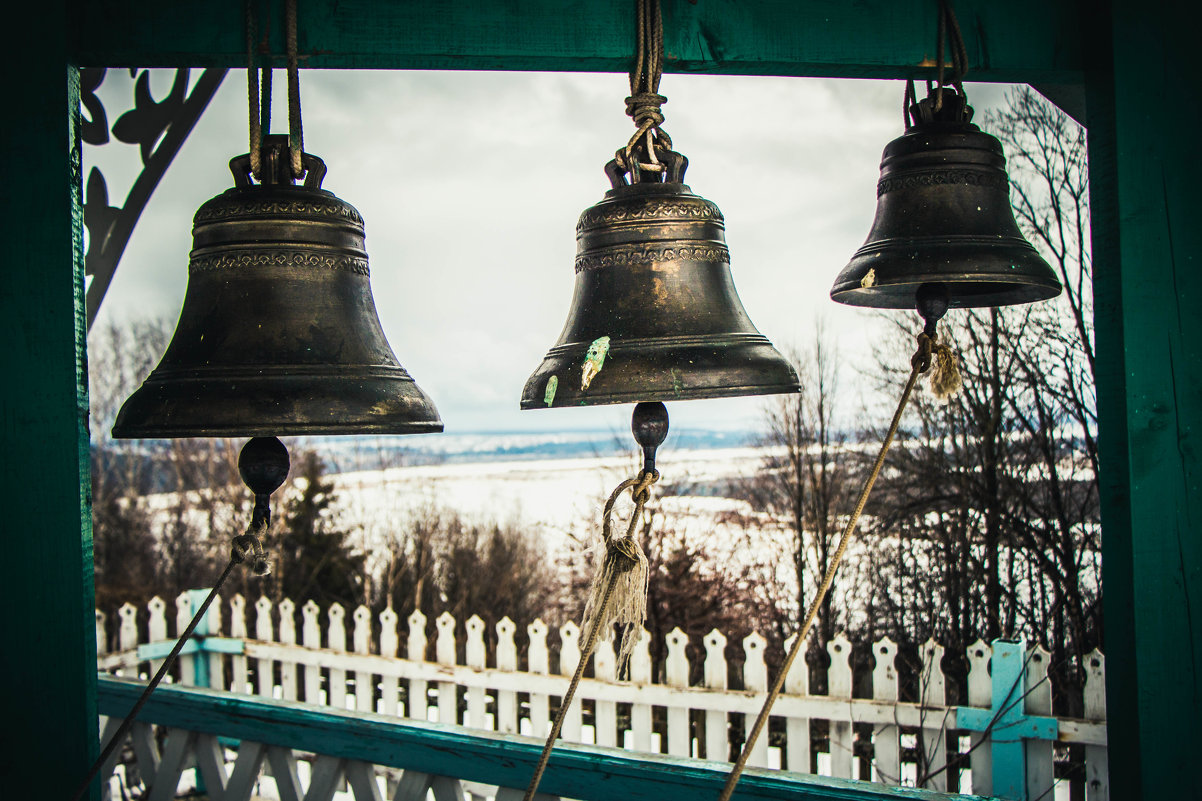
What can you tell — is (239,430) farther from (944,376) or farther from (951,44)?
(951,44)

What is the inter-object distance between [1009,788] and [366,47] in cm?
424

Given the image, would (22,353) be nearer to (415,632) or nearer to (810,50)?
(810,50)

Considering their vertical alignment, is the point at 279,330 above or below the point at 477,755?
above

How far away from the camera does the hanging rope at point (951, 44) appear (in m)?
1.86

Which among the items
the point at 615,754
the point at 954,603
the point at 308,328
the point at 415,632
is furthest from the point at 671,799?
the point at 954,603

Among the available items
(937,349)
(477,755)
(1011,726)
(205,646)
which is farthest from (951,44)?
(205,646)

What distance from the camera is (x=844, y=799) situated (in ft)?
7.29

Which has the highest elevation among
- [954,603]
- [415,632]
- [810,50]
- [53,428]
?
[810,50]

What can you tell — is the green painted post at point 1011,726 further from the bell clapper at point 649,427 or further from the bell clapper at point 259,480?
the bell clapper at point 259,480

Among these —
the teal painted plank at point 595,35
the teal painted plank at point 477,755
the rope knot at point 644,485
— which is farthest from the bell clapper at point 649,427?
the teal painted plank at point 477,755

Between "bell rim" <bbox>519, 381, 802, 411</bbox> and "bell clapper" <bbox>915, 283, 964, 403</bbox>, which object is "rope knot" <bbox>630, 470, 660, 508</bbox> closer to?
"bell rim" <bbox>519, 381, 802, 411</bbox>

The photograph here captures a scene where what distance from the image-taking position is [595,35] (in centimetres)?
184

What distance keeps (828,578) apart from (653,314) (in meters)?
0.61

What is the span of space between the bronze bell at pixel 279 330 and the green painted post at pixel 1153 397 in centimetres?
143
